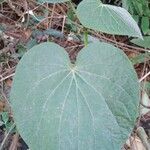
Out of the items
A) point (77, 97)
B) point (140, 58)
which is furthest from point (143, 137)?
point (77, 97)

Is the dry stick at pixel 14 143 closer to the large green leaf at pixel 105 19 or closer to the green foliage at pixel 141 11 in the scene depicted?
the large green leaf at pixel 105 19

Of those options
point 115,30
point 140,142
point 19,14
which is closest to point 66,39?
point 19,14

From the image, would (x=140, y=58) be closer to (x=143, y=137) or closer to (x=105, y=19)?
(x=143, y=137)

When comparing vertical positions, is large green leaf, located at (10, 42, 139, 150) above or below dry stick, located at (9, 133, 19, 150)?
above

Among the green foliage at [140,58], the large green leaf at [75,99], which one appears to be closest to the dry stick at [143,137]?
the green foliage at [140,58]

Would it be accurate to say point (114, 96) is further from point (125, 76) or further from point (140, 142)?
point (140, 142)

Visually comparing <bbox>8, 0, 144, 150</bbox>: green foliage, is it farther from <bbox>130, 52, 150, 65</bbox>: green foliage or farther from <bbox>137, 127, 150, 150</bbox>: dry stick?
<bbox>130, 52, 150, 65</bbox>: green foliage

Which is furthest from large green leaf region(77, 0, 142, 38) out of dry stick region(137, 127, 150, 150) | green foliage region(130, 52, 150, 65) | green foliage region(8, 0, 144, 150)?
green foliage region(130, 52, 150, 65)
